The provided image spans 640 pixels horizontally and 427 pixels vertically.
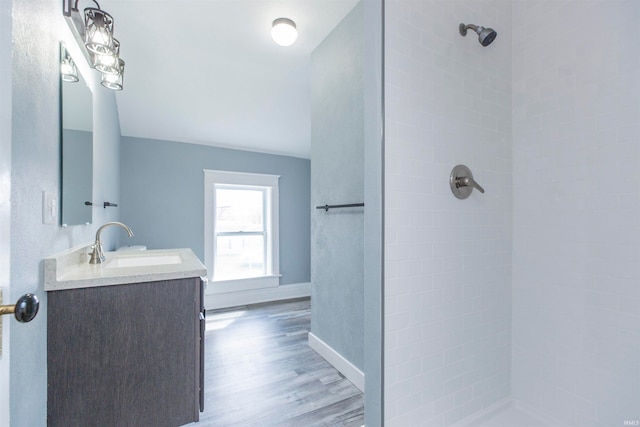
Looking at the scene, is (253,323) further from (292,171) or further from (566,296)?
(566,296)

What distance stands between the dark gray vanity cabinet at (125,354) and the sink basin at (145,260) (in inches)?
21.4

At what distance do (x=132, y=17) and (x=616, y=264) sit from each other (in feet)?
10.5

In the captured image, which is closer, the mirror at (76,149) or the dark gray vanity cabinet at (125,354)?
the dark gray vanity cabinet at (125,354)

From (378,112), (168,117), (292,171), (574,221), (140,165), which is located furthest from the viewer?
(292,171)

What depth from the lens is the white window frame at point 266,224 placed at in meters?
3.73

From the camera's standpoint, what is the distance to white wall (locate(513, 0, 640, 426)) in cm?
128

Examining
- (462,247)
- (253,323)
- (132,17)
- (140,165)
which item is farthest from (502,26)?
(140,165)

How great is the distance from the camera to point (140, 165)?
11.1 ft

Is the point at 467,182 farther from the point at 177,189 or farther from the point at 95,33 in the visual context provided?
the point at 177,189

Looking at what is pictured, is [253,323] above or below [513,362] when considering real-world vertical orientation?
below

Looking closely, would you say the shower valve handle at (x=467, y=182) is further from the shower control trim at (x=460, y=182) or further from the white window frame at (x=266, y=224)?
the white window frame at (x=266, y=224)

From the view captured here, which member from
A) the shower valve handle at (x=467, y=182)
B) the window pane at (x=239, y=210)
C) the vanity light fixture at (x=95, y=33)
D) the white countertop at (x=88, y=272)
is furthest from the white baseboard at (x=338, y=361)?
the vanity light fixture at (x=95, y=33)

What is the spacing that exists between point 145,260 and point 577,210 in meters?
2.66

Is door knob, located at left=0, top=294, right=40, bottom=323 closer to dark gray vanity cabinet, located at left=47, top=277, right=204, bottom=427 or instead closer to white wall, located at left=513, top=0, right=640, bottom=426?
dark gray vanity cabinet, located at left=47, top=277, right=204, bottom=427
